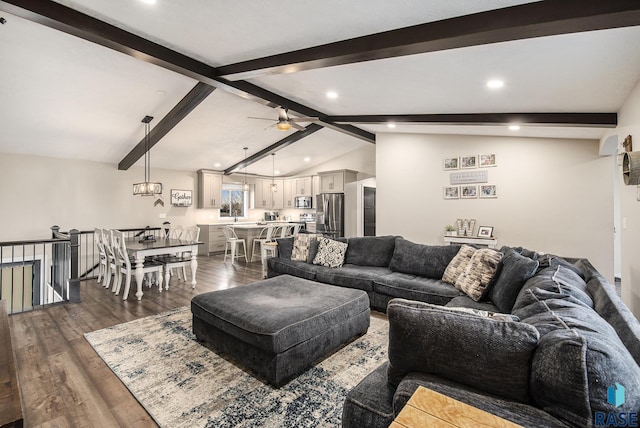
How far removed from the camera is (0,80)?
380cm

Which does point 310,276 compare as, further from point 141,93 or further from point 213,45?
point 141,93

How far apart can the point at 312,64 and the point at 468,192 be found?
3823 mm

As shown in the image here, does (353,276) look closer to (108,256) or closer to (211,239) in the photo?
(108,256)

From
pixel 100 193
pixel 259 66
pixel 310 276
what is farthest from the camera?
pixel 100 193

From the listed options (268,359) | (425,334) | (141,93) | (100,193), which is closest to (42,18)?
(141,93)

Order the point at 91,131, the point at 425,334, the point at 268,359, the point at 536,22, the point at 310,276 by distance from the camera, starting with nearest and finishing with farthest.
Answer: the point at 425,334, the point at 536,22, the point at 268,359, the point at 310,276, the point at 91,131

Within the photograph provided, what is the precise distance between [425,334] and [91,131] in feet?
21.9

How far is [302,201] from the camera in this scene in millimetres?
9539

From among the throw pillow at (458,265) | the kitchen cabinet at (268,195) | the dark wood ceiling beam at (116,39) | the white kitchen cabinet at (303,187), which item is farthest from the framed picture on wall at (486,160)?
the kitchen cabinet at (268,195)

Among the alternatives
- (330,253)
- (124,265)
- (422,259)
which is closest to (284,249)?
(330,253)

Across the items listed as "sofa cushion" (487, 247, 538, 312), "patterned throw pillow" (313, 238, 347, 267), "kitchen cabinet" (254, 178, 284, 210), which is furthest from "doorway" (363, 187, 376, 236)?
"sofa cushion" (487, 247, 538, 312)

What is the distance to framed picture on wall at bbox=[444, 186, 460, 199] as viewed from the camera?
5.63 m

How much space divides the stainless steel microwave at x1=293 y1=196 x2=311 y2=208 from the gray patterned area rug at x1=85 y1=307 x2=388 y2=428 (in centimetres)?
642

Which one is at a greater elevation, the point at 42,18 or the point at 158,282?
the point at 42,18
